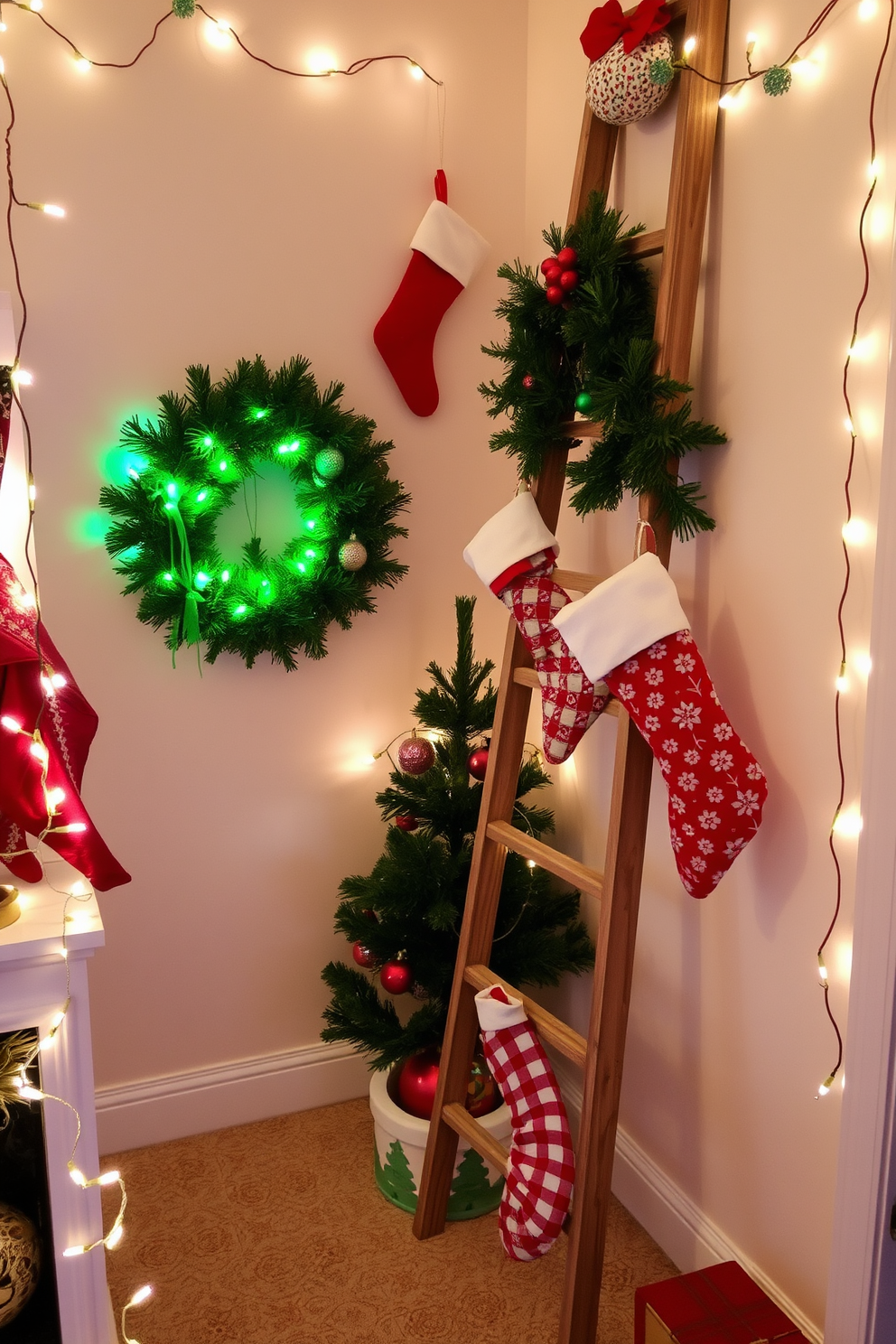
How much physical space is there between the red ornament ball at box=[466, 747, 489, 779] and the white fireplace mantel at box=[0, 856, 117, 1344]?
0.83 meters

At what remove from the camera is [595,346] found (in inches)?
65.0

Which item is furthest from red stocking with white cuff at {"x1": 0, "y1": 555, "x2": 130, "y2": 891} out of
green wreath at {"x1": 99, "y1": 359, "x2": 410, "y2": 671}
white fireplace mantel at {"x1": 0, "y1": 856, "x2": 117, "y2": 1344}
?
green wreath at {"x1": 99, "y1": 359, "x2": 410, "y2": 671}

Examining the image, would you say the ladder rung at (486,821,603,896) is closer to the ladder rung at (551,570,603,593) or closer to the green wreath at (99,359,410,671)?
the ladder rung at (551,570,603,593)

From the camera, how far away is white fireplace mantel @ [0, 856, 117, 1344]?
1.47 meters

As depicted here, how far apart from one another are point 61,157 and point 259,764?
4.24 feet

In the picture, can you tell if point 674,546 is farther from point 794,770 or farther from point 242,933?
point 242,933

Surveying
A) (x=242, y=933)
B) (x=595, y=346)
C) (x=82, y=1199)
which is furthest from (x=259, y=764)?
(x=595, y=346)

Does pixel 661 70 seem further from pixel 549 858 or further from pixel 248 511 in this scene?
pixel 549 858

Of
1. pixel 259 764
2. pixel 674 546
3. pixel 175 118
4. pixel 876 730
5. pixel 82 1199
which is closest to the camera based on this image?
pixel 876 730

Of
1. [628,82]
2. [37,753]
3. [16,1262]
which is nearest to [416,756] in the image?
[37,753]

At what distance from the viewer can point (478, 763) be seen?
2.08 meters

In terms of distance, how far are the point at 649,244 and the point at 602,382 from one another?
265 millimetres

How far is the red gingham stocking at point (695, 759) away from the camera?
147cm

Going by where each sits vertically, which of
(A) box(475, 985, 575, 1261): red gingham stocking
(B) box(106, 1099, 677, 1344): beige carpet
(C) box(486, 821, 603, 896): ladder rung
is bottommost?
(B) box(106, 1099, 677, 1344): beige carpet
